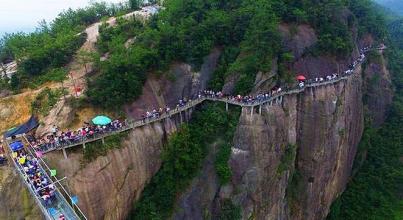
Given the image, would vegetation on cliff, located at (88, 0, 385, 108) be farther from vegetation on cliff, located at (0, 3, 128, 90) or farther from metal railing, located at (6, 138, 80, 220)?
metal railing, located at (6, 138, 80, 220)

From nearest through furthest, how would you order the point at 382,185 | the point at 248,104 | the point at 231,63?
the point at 248,104 → the point at 231,63 → the point at 382,185

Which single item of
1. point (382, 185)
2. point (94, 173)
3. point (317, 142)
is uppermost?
point (94, 173)

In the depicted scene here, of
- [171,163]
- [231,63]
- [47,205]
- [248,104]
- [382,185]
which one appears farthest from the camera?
[382,185]

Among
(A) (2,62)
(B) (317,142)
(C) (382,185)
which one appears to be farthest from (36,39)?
(C) (382,185)

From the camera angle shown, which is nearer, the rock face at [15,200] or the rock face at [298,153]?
the rock face at [15,200]

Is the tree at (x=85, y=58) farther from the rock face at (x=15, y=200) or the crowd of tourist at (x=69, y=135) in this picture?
the rock face at (x=15, y=200)

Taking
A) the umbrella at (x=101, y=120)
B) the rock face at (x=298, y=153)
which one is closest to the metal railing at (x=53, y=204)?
the umbrella at (x=101, y=120)

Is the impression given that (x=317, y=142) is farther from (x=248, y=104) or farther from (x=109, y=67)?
(x=109, y=67)
